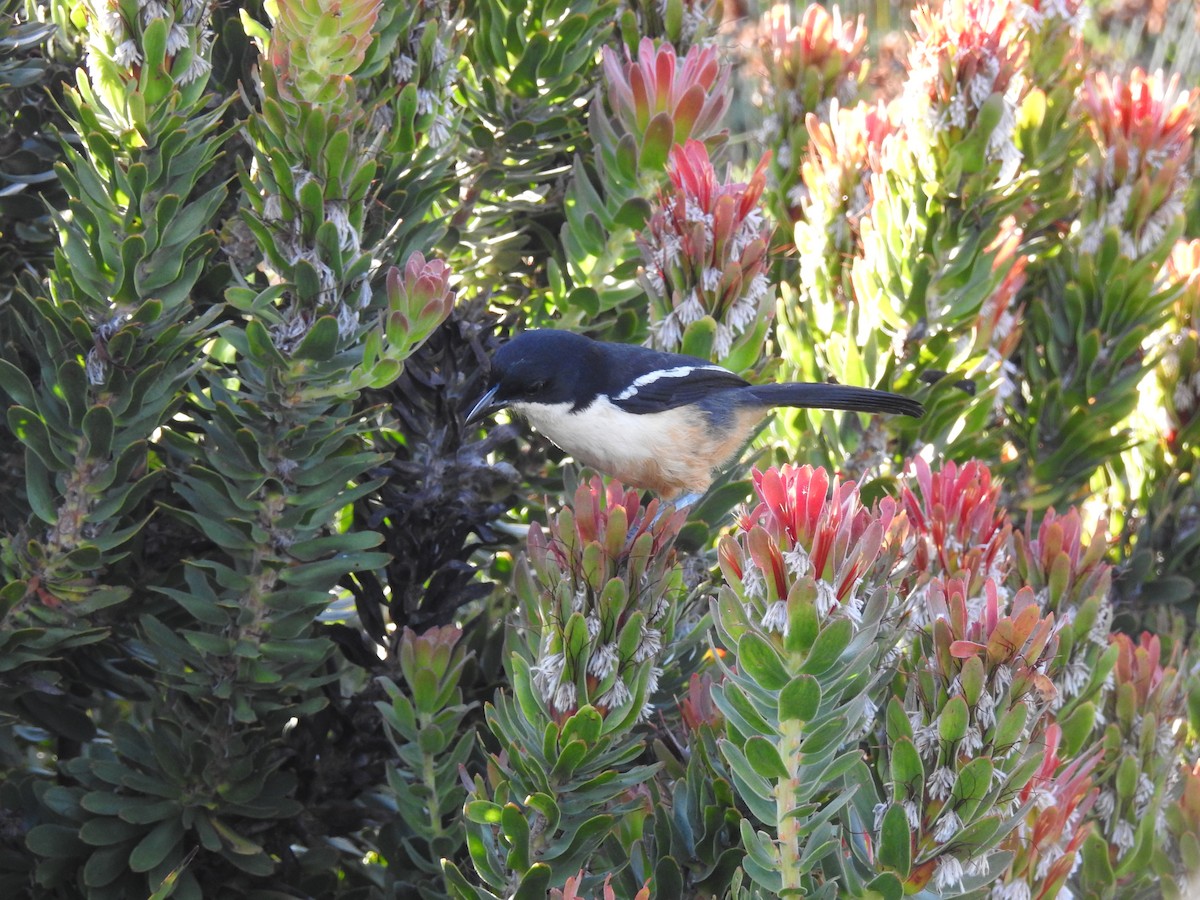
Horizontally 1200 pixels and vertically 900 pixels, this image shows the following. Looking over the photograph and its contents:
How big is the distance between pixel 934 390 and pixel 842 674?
1512mm

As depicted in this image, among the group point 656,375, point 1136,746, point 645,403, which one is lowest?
point 1136,746

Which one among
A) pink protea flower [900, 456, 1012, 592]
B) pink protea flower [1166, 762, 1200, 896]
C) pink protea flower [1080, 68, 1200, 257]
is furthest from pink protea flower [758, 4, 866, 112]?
pink protea flower [1166, 762, 1200, 896]

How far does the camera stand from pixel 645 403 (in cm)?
332

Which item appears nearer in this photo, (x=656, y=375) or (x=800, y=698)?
(x=800, y=698)

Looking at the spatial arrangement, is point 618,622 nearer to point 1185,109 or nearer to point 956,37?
point 956,37

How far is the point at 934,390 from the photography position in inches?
112

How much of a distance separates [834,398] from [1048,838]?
4.43 feet

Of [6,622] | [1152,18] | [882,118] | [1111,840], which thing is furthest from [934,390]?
[1152,18]

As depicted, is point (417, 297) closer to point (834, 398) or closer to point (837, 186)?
point (834, 398)

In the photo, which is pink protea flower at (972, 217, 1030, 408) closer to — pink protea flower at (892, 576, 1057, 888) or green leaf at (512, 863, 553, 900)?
pink protea flower at (892, 576, 1057, 888)

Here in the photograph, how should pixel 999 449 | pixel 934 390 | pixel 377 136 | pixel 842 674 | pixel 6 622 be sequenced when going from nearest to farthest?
1. pixel 842 674
2. pixel 6 622
3. pixel 377 136
4. pixel 934 390
5. pixel 999 449

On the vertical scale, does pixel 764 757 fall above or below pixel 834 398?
above

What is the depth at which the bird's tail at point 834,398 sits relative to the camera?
2.79m

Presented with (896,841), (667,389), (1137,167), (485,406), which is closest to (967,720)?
(896,841)
